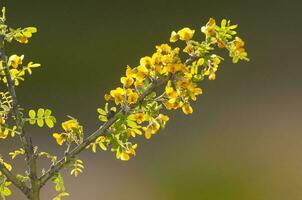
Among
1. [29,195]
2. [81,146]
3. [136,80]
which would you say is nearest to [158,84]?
[136,80]

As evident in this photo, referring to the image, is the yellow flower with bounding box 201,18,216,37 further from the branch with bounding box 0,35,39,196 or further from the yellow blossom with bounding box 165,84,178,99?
the branch with bounding box 0,35,39,196

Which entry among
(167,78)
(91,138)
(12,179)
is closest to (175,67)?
(167,78)

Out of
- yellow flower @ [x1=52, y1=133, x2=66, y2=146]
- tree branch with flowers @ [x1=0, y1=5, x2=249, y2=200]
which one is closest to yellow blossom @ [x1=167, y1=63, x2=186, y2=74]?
tree branch with flowers @ [x1=0, y1=5, x2=249, y2=200]

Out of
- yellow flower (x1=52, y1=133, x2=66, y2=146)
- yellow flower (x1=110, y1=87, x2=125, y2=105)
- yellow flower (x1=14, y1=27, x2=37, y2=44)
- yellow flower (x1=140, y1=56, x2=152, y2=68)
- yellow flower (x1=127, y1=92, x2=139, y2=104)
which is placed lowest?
yellow flower (x1=127, y1=92, x2=139, y2=104)

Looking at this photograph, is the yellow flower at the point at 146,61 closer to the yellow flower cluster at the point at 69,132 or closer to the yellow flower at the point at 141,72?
the yellow flower at the point at 141,72

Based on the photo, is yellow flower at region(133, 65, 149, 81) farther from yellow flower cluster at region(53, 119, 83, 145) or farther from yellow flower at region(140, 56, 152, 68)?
yellow flower cluster at region(53, 119, 83, 145)

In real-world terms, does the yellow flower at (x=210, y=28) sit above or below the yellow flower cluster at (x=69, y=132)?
above

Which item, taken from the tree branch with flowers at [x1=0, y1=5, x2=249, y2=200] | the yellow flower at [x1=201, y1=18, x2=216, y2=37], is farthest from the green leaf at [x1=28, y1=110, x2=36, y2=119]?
the yellow flower at [x1=201, y1=18, x2=216, y2=37]

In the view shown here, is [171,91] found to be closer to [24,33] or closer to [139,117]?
[139,117]

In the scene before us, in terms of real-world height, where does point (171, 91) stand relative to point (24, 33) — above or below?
below

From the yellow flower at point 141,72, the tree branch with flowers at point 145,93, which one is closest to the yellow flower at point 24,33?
the tree branch with flowers at point 145,93

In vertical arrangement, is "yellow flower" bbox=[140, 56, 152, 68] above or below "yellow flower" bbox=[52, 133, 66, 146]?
above
